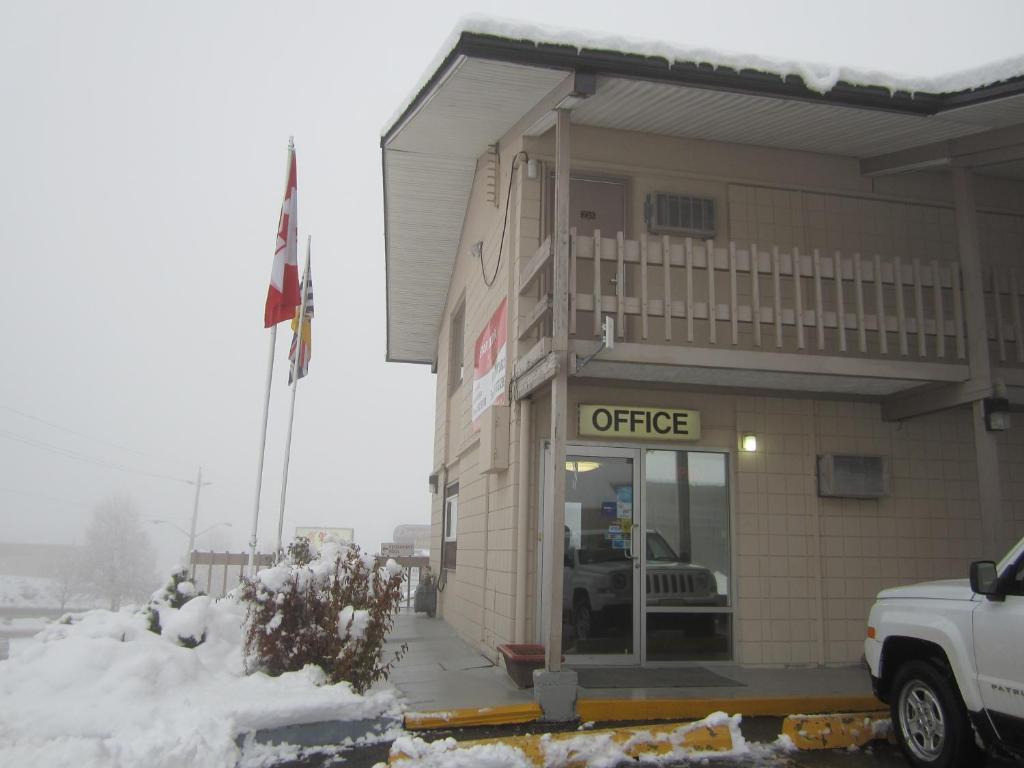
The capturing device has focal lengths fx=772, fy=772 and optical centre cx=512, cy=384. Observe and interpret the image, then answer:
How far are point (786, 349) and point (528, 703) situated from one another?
476cm

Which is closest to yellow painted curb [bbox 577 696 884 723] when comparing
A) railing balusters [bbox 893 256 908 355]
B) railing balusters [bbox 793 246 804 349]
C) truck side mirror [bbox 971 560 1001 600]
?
truck side mirror [bbox 971 560 1001 600]

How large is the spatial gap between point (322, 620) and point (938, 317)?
23.2 feet

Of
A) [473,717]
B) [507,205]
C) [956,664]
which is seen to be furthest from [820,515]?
[507,205]

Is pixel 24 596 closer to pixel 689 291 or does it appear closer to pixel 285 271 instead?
pixel 285 271

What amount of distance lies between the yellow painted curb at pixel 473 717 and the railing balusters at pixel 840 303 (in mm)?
4864

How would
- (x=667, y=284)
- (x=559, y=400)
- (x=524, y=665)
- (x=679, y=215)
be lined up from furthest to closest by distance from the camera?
(x=679, y=215) < (x=667, y=284) < (x=524, y=665) < (x=559, y=400)

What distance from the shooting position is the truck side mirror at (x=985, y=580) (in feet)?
15.1

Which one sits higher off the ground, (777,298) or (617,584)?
(777,298)

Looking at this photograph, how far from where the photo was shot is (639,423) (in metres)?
8.84

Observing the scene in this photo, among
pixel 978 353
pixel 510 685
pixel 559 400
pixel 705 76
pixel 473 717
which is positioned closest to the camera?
pixel 473 717

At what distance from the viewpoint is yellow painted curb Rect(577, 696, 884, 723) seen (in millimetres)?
6641

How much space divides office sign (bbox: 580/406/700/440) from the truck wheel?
3837 mm

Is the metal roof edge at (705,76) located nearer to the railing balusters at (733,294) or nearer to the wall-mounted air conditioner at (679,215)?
the railing balusters at (733,294)

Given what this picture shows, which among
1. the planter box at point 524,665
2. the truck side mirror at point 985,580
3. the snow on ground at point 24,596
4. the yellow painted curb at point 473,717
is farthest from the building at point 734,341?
the snow on ground at point 24,596
